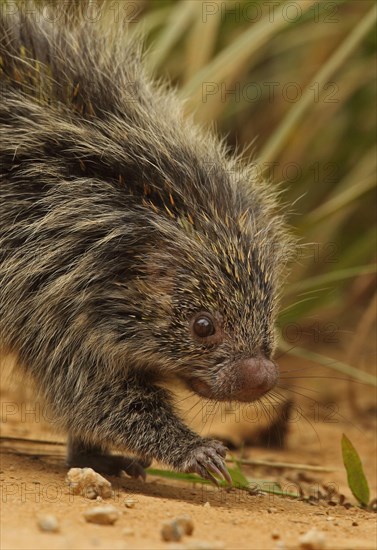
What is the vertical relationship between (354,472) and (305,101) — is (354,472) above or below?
below

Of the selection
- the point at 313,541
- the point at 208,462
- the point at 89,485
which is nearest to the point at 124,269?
the point at 208,462

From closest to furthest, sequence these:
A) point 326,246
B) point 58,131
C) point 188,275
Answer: point 188,275, point 58,131, point 326,246

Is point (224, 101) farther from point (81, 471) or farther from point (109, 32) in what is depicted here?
point (81, 471)

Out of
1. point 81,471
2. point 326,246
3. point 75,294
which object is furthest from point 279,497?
point 326,246

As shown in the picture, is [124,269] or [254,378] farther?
[124,269]

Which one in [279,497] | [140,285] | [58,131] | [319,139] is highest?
[319,139]

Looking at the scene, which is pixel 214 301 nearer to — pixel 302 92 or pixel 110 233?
pixel 110 233
